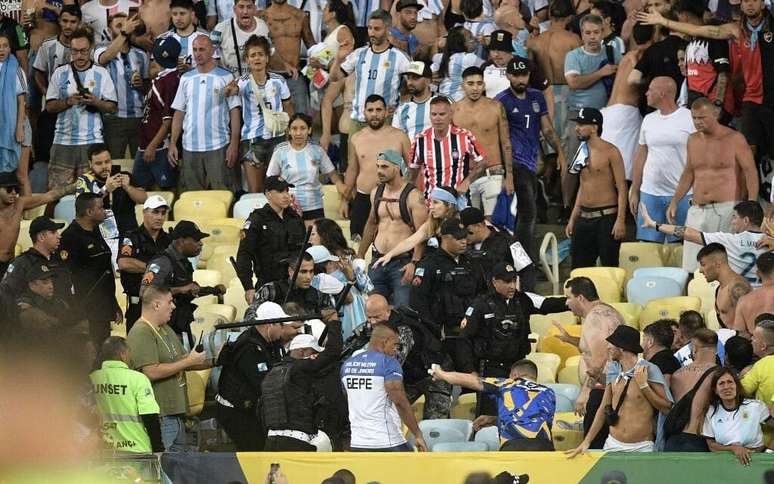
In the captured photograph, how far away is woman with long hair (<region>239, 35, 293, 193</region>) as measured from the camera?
19609mm

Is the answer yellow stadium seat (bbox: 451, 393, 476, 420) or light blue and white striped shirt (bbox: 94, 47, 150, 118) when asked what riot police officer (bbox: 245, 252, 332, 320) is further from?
light blue and white striped shirt (bbox: 94, 47, 150, 118)

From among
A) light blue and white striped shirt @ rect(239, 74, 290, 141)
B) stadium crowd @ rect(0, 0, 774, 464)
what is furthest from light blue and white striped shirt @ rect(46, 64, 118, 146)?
light blue and white striped shirt @ rect(239, 74, 290, 141)

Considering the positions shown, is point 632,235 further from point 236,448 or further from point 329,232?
point 236,448

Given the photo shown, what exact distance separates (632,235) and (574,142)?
1.05m

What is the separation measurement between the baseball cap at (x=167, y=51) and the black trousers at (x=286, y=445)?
21.7 ft

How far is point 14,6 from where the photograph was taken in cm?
2103

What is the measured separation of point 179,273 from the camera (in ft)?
52.4

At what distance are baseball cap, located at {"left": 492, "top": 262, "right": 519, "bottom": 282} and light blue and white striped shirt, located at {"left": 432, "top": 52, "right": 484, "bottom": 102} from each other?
403cm

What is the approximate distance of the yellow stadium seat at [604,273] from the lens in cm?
1788

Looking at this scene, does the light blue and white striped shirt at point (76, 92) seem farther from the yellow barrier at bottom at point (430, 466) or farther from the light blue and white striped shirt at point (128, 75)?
the yellow barrier at bottom at point (430, 466)

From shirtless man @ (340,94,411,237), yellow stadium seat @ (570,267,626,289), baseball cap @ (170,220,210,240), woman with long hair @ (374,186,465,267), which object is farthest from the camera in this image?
shirtless man @ (340,94,411,237)

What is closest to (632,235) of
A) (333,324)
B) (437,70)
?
(437,70)

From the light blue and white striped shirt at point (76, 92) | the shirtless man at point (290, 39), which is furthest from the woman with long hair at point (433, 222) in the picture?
the light blue and white striped shirt at point (76, 92)

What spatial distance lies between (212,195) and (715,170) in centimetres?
470
